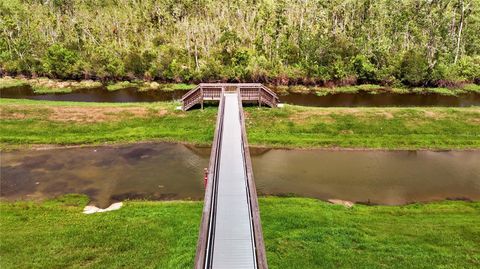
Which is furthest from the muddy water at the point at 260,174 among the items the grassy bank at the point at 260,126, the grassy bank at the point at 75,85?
the grassy bank at the point at 75,85

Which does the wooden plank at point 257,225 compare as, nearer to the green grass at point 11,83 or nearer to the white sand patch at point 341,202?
the white sand patch at point 341,202

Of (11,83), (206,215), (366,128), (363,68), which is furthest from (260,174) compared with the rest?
(11,83)

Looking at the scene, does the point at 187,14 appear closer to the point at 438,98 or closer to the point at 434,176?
the point at 438,98

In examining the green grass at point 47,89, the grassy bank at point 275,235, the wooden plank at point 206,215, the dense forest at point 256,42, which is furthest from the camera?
the dense forest at point 256,42

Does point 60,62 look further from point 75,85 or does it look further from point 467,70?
point 467,70

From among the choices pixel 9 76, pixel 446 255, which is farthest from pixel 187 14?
pixel 446 255

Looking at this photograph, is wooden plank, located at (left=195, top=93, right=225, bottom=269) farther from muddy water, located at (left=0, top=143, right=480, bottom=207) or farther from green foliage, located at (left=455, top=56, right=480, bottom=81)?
green foliage, located at (left=455, top=56, right=480, bottom=81)
